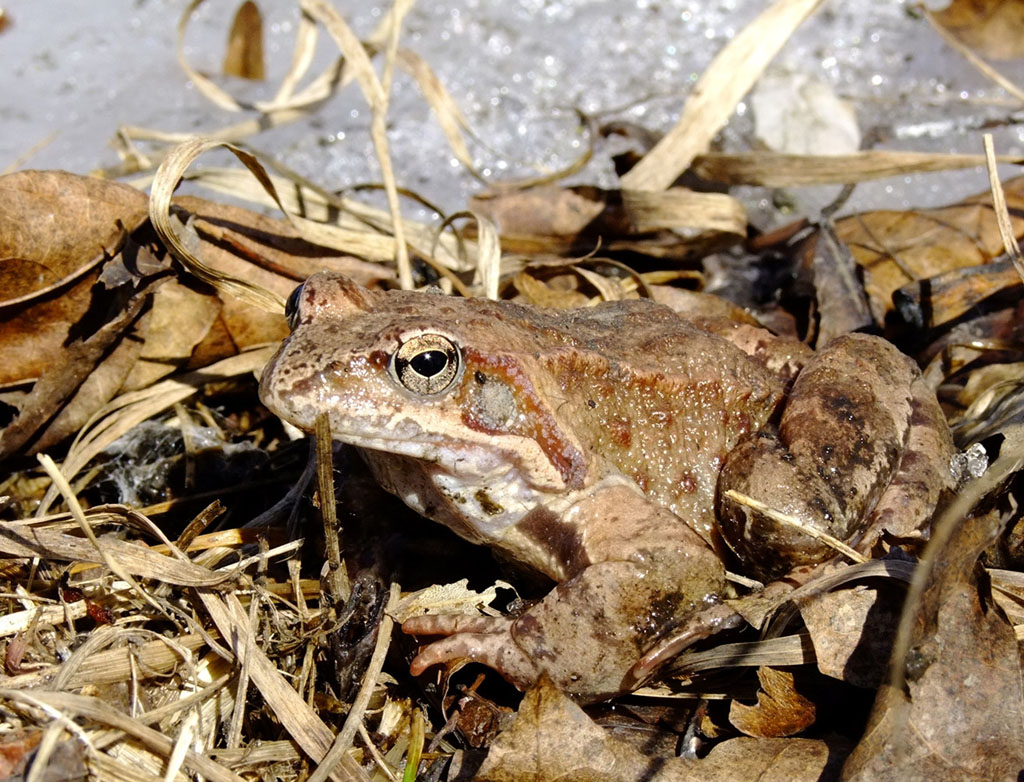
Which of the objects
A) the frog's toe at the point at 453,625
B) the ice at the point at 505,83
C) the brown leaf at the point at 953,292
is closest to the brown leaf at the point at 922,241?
the brown leaf at the point at 953,292

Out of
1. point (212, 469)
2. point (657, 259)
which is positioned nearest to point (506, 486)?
point (212, 469)

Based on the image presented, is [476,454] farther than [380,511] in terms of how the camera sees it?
No

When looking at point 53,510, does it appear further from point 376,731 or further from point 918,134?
point 918,134

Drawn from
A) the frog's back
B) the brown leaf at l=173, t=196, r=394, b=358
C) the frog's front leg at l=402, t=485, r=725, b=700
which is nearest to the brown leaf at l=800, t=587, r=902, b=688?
the frog's front leg at l=402, t=485, r=725, b=700

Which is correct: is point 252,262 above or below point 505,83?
below

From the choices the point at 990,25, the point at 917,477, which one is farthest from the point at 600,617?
the point at 990,25

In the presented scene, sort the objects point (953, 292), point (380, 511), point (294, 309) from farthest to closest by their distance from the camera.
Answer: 1. point (953, 292)
2. point (380, 511)
3. point (294, 309)

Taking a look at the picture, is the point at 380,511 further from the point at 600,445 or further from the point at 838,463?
A: the point at 838,463

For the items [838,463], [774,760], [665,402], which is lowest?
[774,760]
